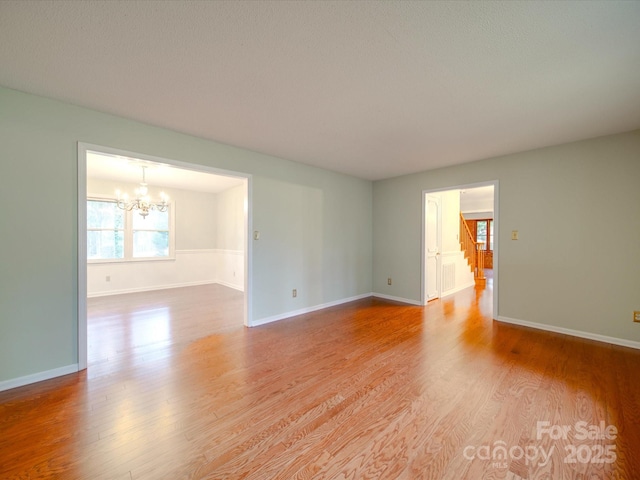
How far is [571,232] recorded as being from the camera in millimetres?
3215

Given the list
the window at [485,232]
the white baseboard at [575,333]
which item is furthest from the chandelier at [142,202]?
the window at [485,232]

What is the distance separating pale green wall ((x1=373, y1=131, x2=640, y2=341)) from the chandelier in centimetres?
549

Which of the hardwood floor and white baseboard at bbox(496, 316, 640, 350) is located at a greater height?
white baseboard at bbox(496, 316, 640, 350)

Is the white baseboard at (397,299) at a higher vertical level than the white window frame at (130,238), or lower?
lower

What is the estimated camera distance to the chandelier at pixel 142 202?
15.9 feet

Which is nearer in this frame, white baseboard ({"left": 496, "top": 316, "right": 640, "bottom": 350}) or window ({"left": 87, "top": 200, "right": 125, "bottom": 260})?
white baseboard ({"left": 496, "top": 316, "right": 640, "bottom": 350})

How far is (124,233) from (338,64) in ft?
20.2

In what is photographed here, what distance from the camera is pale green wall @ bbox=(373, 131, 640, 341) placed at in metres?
2.88

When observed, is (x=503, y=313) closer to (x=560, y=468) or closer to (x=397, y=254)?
(x=397, y=254)

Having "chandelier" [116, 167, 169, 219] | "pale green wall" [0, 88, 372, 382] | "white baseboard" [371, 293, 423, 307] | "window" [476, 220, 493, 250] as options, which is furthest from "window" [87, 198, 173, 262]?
"window" [476, 220, 493, 250]

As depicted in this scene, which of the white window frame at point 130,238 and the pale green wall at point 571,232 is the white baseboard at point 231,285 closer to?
the white window frame at point 130,238

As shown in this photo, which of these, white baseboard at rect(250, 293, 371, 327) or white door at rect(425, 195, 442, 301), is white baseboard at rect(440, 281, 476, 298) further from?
white baseboard at rect(250, 293, 371, 327)

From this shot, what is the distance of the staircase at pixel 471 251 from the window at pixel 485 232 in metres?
3.04

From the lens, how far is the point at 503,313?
12.3 ft
